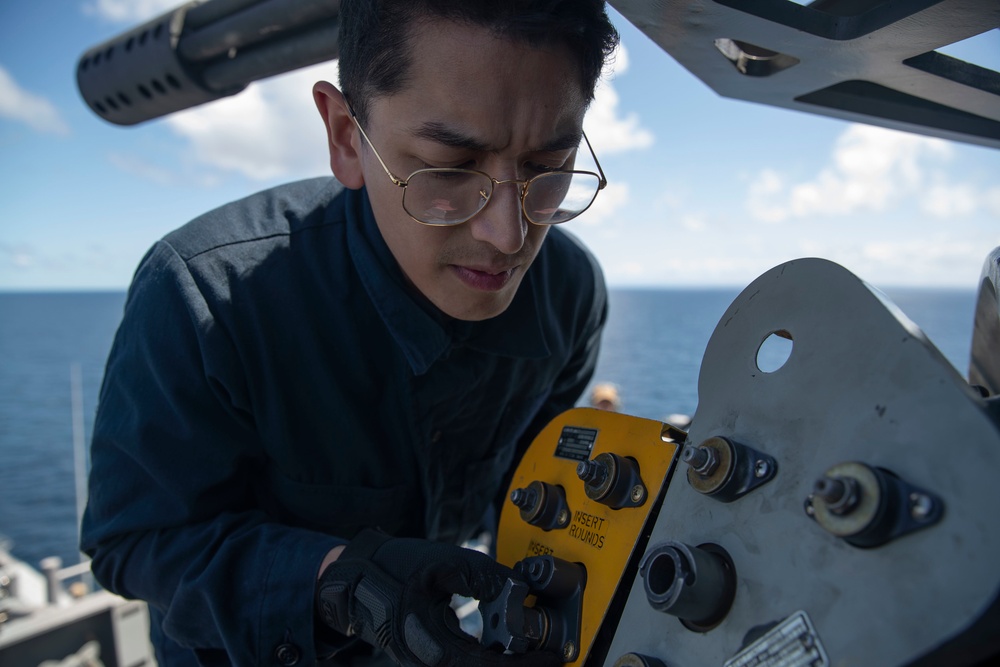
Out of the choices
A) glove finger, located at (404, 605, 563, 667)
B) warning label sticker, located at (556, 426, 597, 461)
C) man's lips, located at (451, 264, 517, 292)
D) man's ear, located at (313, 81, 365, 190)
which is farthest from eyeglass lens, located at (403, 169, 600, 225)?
glove finger, located at (404, 605, 563, 667)

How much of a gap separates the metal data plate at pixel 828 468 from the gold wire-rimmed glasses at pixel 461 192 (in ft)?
1.52

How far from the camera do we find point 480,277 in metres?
1.48

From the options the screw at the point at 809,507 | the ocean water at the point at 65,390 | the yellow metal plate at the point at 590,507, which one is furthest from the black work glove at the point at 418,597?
the ocean water at the point at 65,390

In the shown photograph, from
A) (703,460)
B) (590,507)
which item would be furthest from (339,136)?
(703,460)

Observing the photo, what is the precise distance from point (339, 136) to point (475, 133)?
48cm

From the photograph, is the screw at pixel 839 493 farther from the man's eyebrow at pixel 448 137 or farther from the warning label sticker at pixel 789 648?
the man's eyebrow at pixel 448 137

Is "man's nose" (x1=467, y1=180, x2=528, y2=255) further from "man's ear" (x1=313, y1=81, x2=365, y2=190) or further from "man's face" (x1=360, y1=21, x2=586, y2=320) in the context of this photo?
"man's ear" (x1=313, y1=81, x2=365, y2=190)

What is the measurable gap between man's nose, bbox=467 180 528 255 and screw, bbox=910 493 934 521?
0.83 metres

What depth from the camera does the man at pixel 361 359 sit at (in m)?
1.29

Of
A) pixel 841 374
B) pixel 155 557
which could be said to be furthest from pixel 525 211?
pixel 155 557

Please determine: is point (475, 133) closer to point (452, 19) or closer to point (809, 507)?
point (452, 19)

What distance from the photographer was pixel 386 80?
1.36m

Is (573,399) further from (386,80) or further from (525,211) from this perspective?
(386,80)

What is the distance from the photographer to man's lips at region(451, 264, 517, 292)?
1477mm
